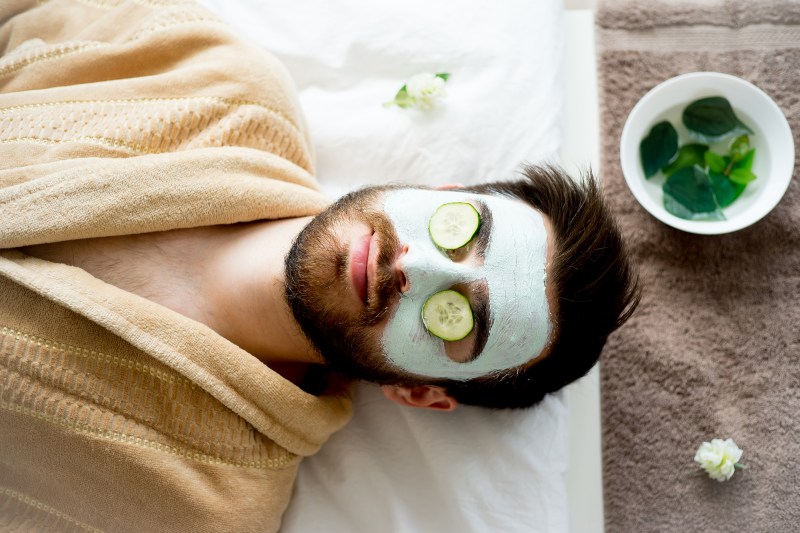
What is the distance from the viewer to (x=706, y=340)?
1366 mm

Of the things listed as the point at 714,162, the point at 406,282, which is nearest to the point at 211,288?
the point at 406,282

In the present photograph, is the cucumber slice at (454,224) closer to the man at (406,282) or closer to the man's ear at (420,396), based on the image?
the man at (406,282)

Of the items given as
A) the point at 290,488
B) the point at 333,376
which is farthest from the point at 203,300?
the point at 290,488

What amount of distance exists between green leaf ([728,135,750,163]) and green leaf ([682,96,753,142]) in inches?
0.8

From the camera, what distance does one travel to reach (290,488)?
1.23 meters

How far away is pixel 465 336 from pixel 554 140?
1.95 ft

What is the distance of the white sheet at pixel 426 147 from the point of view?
124cm

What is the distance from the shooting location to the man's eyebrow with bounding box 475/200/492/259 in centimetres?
100

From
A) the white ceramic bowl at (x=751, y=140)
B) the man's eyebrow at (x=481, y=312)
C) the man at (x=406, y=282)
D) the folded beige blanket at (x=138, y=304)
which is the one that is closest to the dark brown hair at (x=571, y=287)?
the man at (x=406, y=282)

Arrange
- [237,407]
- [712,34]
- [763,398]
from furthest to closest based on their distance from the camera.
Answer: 1. [712,34]
2. [763,398]
3. [237,407]

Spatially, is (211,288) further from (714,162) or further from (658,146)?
(714,162)

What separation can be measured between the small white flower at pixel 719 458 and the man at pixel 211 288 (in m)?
0.38

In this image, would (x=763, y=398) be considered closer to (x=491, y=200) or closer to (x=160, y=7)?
(x=491, y=200)

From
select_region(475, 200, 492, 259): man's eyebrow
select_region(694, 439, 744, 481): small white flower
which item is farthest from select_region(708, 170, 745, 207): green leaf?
select_region(475, 200, 492, 259): man's eyebrow
